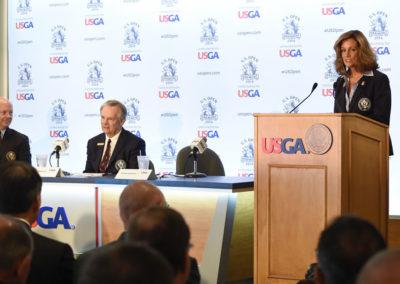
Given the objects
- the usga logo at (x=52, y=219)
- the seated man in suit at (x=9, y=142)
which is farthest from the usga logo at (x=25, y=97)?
the usga logo at (x=52, y=219)

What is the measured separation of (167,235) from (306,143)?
241 centimetres

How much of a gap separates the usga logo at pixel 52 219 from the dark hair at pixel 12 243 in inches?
124

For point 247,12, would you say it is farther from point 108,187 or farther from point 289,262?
point 289,262

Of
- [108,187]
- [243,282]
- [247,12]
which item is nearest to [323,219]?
[243,282]

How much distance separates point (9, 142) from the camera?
19.2 feet

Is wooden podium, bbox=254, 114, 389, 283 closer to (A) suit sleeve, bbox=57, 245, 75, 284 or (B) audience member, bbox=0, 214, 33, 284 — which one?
(A) suit sleeve, bbox=57, 245, 75, 284

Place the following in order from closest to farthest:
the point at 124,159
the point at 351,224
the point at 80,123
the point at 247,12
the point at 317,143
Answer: the point at 351,224 → the point at 317,143 → the point at 124,159 → the point at 247,12 → the point at 80,123

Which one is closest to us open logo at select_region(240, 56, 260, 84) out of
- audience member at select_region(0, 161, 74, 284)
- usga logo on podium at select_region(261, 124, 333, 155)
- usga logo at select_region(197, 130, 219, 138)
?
usga logo at select_region(197, 130, 219, 138)

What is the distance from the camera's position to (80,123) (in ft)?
25.9

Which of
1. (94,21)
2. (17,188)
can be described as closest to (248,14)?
(94,21)

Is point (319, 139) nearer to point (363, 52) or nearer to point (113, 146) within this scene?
point (363, 52)

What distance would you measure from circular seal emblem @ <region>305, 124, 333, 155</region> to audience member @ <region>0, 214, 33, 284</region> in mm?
2411

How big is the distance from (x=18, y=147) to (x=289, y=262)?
9.58 ft

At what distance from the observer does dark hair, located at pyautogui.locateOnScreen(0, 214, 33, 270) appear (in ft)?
5.79
